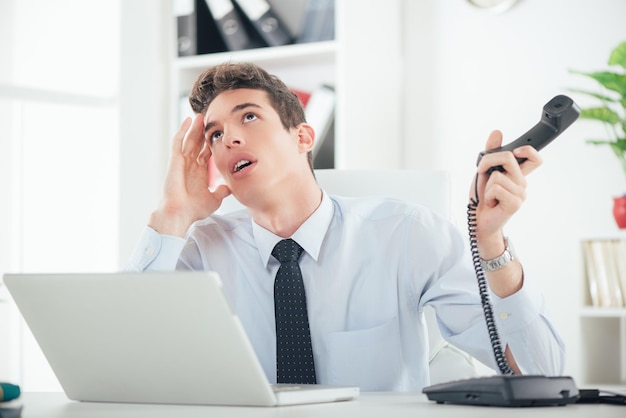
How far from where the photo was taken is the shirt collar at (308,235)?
1.65 meters

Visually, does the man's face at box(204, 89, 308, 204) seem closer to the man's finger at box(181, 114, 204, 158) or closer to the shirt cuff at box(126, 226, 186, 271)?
the man's finger at box(181, 114, 204, 158)

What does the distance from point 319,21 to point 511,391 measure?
2303 millimetres

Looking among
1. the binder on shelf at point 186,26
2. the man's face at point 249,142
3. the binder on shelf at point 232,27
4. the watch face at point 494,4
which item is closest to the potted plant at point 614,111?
the watch face at point 494,4

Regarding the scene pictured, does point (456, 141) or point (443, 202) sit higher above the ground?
point (456, 141)

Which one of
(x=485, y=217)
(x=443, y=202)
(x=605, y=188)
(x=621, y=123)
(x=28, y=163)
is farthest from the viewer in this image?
(x=28, y=163)

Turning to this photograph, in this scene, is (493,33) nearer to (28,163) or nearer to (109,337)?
(28,163)

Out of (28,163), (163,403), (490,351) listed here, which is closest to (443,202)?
(490,351)

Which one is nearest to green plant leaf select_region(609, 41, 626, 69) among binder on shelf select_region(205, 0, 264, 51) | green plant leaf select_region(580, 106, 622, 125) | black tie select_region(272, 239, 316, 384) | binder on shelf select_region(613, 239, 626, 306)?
green plant leaf select_region(580, 106, 622, 125)

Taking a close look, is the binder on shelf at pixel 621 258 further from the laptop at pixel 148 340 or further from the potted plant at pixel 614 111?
the laptop at pixel 148 340

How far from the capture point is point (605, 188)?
2.91m

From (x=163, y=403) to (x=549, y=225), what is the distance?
2.20 meters

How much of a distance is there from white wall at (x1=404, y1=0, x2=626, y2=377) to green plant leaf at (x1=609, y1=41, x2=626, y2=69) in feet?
0.77

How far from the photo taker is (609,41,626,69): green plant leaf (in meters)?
2.68

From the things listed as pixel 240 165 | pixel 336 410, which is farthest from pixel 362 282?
pixel 336 410
